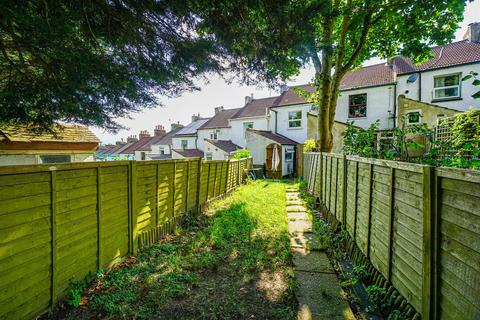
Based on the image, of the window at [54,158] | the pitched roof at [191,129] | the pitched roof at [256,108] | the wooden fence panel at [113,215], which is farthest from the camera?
the pitched roof at [191,129]

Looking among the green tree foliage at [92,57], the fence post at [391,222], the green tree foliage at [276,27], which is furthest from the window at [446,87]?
the green tree foliage at [92,57]

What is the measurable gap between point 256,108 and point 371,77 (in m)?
11.7

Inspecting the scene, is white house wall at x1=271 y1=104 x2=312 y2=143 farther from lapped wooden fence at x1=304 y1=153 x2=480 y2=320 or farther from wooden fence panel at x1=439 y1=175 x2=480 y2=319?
wooden fence panel at x1=439 y1=175 x2=480 y2=319

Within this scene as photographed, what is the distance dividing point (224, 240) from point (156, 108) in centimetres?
369

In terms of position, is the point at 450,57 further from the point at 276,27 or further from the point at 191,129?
the point at 191,129

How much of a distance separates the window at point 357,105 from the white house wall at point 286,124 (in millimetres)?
3245

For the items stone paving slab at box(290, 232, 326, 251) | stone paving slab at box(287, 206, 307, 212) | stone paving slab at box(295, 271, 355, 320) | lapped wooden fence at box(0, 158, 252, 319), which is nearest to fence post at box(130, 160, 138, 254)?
lapped wooden fence at box(0, 158, 252, 319)

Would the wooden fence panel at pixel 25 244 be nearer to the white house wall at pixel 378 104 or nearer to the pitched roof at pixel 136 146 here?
the white house wall at pixel 378 104

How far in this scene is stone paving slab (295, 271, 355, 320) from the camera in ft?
8.51

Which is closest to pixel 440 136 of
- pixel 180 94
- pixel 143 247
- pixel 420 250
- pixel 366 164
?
pixel 366 164

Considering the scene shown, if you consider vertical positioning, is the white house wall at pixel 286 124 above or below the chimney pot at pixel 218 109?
below

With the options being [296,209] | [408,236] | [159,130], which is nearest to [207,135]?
[159,130]

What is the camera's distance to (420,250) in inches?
79.3

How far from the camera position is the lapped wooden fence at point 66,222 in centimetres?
215
